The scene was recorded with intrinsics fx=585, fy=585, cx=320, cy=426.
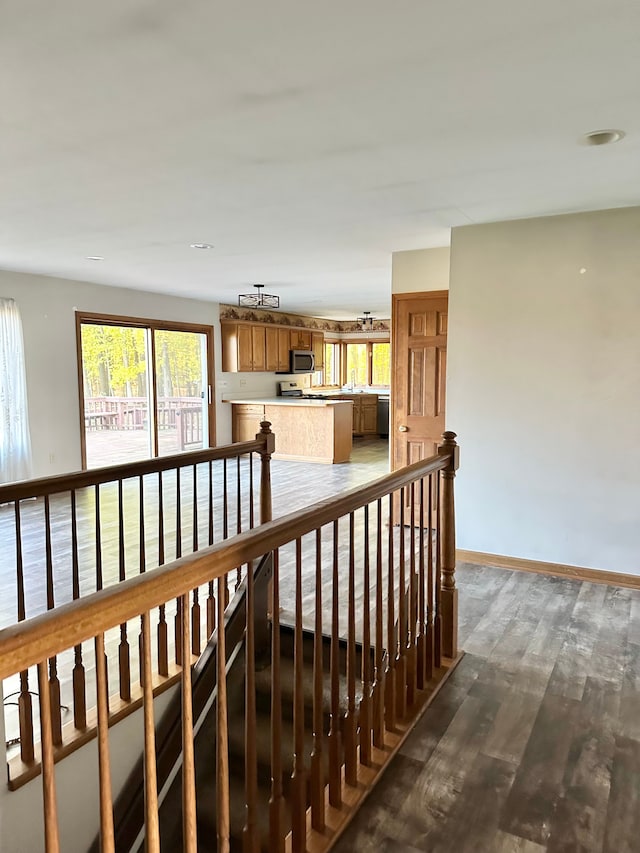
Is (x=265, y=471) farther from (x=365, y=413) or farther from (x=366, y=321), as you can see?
(x=365, y=413)

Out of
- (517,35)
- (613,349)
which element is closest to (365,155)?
(517,35)

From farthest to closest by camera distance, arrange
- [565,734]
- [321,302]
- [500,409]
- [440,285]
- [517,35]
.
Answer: [321,302] < [440,285] < [500,409] < [565,734] < [517,35]

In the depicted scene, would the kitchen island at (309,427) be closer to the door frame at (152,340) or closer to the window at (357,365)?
the door frame at (152,340)

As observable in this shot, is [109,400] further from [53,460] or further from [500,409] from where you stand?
[500,409]

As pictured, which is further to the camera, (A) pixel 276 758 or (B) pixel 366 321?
(B) pixel 366 321

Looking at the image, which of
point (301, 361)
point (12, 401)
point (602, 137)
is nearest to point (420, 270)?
point (602, 137)

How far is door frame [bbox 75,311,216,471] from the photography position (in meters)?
6.93

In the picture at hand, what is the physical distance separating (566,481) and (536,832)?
249 cm

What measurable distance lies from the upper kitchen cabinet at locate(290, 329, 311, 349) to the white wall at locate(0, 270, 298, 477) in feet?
11.7

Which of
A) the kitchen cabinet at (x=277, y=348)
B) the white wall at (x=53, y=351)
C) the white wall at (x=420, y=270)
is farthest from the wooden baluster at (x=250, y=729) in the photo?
the kitchen cabinet at (x=277, y=348)

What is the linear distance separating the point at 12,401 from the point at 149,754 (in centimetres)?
583

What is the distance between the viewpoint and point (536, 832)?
1798mm

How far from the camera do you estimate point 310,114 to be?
2254mm

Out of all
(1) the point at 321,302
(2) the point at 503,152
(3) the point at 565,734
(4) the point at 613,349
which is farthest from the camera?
(1) the point at 321,302
